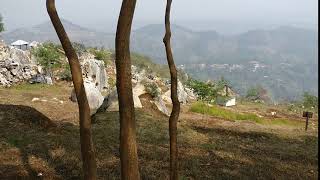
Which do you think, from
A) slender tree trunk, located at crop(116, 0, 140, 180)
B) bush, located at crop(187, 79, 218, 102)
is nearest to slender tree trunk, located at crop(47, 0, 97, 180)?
slender tree trunk, located at crop(116, 0, 140, 180)

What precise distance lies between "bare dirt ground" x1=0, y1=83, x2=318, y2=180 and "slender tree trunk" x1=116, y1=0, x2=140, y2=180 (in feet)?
17.3

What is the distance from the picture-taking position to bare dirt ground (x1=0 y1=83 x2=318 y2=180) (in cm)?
1639

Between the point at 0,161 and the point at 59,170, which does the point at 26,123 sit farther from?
the point at 59,170

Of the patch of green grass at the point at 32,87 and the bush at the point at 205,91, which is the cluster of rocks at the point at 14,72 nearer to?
the patch of green grass at the point at 32,87

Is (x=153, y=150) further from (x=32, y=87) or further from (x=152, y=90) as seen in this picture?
(x=32, y=87)

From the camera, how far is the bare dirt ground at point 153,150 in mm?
16391

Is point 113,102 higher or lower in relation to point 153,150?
higher

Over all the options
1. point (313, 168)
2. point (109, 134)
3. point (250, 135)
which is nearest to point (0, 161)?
point (109, 134)

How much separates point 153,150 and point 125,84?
10715mm

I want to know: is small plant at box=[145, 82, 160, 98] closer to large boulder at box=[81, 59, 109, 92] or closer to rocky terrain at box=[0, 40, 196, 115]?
rocky terrain at box=[0, 40, 196, 115]

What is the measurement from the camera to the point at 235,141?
25.6 m

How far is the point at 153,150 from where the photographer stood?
66.7 ft

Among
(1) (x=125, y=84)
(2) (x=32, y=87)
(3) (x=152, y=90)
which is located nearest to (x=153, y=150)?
(1) (x=125, y=84)

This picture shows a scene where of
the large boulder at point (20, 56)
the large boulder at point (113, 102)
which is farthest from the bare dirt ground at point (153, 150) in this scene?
the large boulder at point (20, 56)
